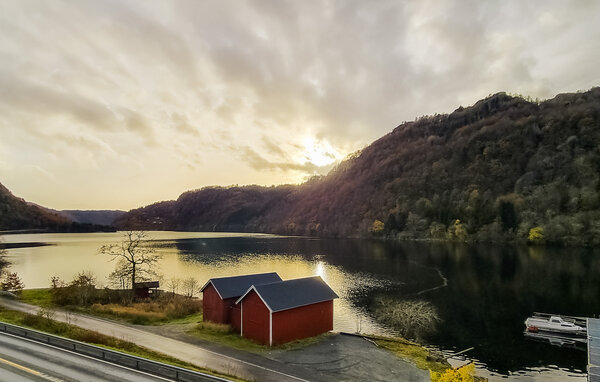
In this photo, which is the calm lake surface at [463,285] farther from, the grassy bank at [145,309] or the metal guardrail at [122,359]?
the metal guardrail at [122,359]

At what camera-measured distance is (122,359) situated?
24109 mm

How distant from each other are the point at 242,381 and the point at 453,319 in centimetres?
3599

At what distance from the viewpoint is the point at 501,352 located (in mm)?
39219

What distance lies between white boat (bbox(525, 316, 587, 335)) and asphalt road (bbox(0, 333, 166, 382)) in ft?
144

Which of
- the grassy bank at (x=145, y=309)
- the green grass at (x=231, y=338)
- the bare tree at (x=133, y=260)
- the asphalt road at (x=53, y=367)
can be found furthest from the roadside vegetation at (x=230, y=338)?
the bare tree at (x=133, y=260)

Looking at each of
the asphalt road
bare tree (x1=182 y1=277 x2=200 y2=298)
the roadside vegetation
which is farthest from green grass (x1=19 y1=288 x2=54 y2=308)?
the asphalt road

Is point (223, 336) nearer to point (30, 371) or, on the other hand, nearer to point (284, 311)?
point (284, 311)

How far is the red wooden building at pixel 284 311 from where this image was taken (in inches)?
1385

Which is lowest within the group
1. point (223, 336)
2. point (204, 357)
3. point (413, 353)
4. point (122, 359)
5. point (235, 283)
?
point (413, 353)

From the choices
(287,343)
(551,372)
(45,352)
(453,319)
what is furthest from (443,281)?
(45,352)

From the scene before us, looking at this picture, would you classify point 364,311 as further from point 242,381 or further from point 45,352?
point 45,352

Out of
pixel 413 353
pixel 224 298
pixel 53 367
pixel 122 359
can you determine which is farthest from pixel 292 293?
pixel 53 367

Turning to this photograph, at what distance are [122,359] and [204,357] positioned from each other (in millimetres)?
8586

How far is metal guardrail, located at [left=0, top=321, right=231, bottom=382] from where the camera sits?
20891mm
